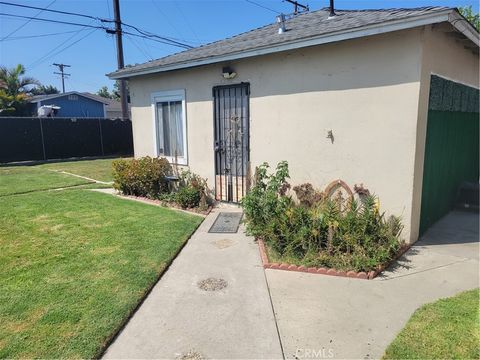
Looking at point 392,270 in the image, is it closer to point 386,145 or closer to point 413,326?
point 413,326

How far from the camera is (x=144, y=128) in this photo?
8781mm

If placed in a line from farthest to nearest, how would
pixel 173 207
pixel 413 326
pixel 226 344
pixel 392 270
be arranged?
pixel 173 207 < pixel 392 270 < pixel 413 326 < pixel 226 344

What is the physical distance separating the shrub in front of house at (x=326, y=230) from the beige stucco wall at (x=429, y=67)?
49cm

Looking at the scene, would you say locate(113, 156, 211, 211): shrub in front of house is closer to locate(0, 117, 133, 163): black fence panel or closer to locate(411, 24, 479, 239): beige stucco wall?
locate(411, 24, 479, 239): beige stucco wall

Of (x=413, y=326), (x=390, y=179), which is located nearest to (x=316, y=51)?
(x=390, y=179)

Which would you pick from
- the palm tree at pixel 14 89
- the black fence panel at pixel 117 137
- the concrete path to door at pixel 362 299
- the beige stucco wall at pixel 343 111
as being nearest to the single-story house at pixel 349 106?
the beige stucco wall at pixel 343 111

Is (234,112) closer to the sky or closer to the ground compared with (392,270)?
closer to the sky

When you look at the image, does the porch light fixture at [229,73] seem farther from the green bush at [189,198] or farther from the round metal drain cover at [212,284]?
the round metal drain cover at [212,284]

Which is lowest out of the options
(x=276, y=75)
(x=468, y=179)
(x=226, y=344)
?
(x=226, y=344)

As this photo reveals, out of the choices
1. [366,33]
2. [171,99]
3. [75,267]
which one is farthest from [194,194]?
[366,33]

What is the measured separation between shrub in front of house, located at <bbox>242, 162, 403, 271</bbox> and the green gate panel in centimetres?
109

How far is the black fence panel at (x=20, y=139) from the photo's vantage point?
49.7 feet

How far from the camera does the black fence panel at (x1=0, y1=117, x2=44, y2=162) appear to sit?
15141 millimetres

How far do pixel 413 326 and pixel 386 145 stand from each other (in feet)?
8.47
